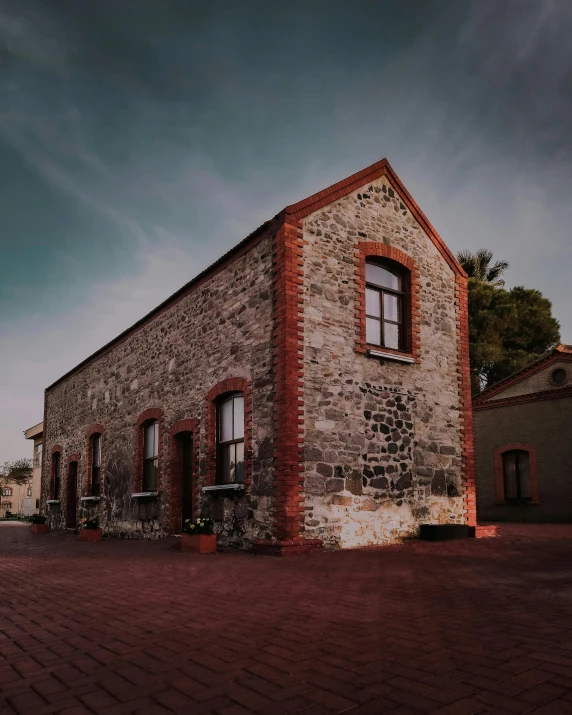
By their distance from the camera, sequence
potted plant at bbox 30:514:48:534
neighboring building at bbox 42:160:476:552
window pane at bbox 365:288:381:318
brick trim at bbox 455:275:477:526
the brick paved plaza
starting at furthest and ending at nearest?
potted plant at bbox 30:514:48:534 → brick trim at bbox 455:275:477:526 → window pane at bbox 365:288:381:318 → neighboring building at bbox 42:160:476:552 → the brick paved plaza

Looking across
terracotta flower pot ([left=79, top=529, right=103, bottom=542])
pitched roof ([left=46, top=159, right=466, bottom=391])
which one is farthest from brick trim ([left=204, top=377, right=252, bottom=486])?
terracotta flower pot ([left=79, top=529, right=103, bottom=542])

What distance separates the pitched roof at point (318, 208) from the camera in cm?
998

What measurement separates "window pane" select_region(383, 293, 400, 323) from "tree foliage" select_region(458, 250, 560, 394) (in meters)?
17.7

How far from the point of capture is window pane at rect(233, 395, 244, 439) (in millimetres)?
10625

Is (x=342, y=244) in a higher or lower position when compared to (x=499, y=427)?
higher

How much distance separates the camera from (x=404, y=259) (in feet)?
37.8

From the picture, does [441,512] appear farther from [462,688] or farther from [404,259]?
[462,688]

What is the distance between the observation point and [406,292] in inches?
458

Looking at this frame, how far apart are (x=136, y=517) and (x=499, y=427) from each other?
12.2 m

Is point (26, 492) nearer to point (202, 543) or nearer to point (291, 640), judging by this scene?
point (202, 543)

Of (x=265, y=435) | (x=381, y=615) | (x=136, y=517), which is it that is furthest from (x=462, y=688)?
(x=136, y=517)

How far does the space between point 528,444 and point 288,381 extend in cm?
1255

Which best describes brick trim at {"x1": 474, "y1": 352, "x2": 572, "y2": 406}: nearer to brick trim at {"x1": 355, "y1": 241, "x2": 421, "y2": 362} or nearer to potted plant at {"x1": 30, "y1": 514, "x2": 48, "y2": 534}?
brick trim at {"x1": 355, "y1": 241, "x2": 421, "y2": 362}

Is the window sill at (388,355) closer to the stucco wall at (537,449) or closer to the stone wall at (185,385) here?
the stone wall at (185,385)
